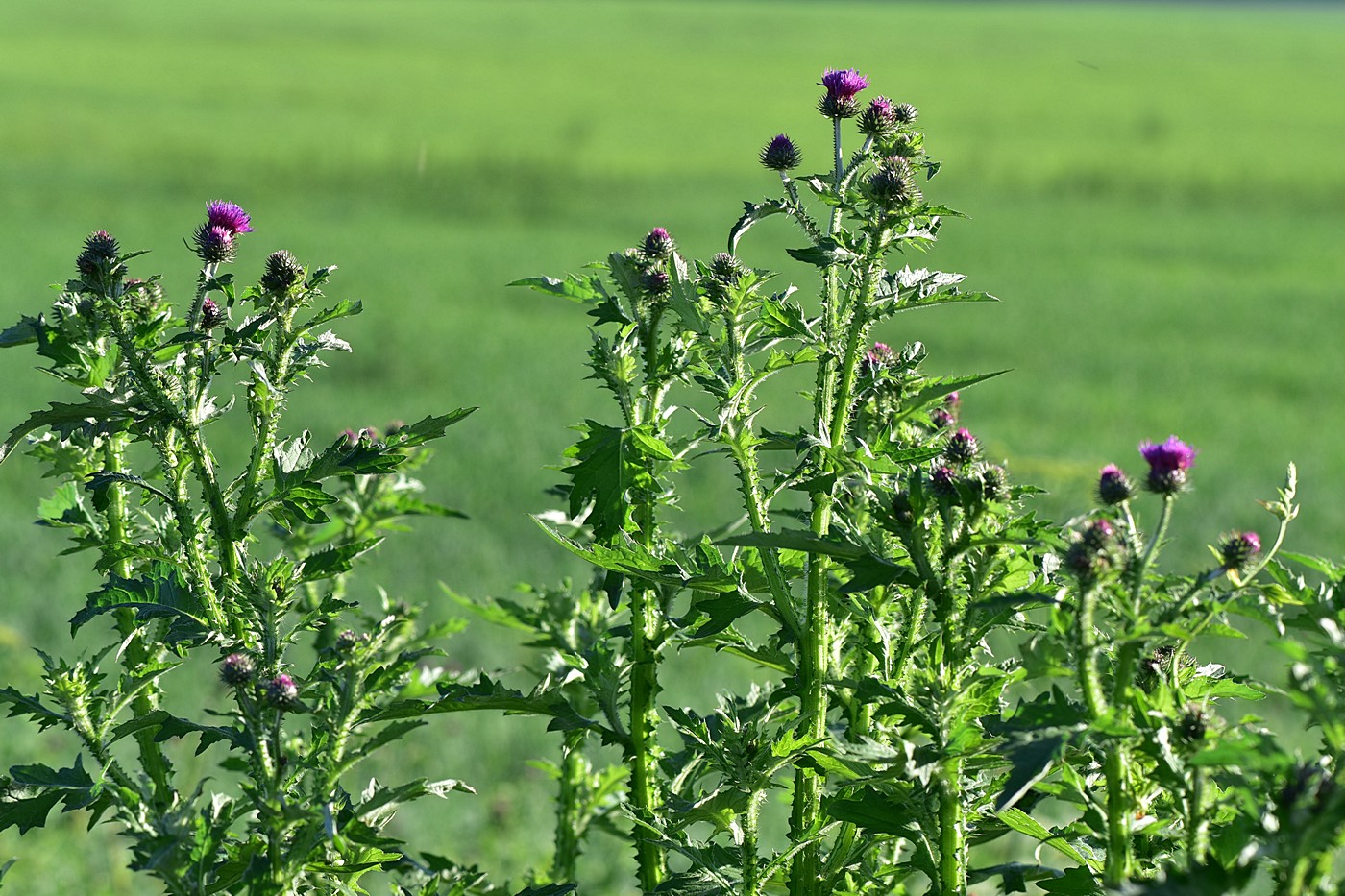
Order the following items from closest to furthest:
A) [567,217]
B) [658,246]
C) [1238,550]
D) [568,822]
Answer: [1238,550] → [658,246] → [568,822] → [567,217]

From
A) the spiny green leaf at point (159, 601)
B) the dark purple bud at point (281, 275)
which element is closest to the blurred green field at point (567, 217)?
the dark purple bud at point (281, 275)

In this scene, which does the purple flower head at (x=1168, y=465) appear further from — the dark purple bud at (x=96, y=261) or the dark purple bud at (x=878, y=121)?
the dark purple bud at (x=96, y=261)

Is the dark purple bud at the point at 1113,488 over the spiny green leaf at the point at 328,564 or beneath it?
over

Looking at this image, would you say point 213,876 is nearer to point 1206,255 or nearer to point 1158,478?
point 1158,478

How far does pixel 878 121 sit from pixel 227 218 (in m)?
0.99

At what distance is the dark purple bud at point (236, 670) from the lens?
1.82 meters

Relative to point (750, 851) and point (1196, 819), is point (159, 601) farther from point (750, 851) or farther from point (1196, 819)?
point (1196, 819)

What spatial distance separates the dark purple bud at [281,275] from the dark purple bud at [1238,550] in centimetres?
127

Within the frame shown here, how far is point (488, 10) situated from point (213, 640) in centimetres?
7469

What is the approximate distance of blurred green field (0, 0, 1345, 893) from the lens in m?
11.9

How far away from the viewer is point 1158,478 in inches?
63.7

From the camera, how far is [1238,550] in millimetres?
1650

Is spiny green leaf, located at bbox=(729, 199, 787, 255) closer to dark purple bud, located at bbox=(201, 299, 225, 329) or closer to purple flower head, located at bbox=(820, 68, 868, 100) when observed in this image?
purple flower head, located at bbox=(820, 68, 868, 100)

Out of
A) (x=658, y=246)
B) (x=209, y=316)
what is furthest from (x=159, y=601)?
(x=658, y=246)
